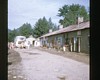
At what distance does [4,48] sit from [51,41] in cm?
3252

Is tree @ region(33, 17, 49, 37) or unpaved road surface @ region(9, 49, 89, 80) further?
tree @ region(33, 17, 49, 37)

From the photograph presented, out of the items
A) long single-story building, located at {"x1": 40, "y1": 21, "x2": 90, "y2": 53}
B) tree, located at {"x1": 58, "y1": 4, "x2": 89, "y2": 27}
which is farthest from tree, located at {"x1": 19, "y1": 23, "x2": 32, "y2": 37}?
long single-story building, located at {"x1": 40, "y1": 21, "x2": 90, "y2": 53}

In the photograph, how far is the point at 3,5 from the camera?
5.38 feet

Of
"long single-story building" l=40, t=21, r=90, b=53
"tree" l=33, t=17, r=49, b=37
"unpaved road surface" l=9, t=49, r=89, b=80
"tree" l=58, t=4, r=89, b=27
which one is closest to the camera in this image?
"unpaved road surface" l=9, t=49, r=89, b=80

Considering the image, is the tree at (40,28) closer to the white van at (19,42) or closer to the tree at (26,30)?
the tree at (26,30)

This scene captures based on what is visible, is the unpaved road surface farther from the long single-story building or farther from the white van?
the white van

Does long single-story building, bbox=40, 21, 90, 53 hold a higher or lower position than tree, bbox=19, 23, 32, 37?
lower

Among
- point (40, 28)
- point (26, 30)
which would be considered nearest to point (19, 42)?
point (40, 28)

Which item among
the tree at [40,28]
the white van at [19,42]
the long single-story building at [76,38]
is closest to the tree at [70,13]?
the tree at [40,28]

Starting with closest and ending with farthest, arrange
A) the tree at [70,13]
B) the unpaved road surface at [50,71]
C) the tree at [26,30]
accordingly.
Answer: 1. the unpaved road surface at [50,71]
2. the tree at [70,13]
3. the tree at [26,30]

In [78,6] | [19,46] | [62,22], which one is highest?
[78,6]
